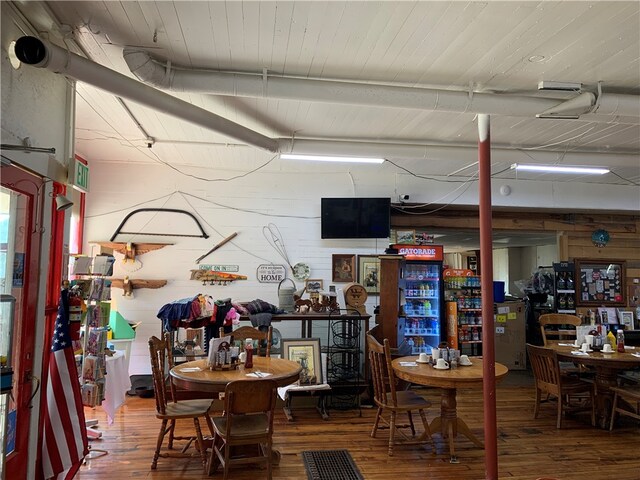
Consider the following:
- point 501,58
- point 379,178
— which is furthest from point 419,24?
point 379,178

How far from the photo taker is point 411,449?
14.3 feet

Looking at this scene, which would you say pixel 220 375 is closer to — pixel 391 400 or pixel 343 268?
pixel 391 400

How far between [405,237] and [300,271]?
1.84m

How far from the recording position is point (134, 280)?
6.63 metres

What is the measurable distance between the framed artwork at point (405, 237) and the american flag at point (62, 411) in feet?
16.7

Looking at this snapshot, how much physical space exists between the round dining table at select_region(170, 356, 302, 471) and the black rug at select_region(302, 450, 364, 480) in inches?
12.3

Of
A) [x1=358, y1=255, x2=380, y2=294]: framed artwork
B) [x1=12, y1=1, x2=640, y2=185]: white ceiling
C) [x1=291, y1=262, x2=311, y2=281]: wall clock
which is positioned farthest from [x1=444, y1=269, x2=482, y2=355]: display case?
[x1=12, y1=1, x2=640, y2=185]: white ceiling

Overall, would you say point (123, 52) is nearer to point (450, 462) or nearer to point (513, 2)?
point (513, 2)

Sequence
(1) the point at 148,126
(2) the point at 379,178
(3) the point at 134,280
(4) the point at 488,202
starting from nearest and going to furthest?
(4) the point at 488,202
(1) the point at 148,126
(3) the point at 134,280
(2) the point at 379,178

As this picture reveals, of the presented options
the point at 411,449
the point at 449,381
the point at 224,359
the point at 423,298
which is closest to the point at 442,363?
the point at 449,381

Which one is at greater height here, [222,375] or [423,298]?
[423,298]

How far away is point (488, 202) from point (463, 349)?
5067mm

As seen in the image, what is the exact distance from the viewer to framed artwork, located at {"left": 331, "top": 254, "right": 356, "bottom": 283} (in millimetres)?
7129

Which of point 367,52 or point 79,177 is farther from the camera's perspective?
point 79,177
